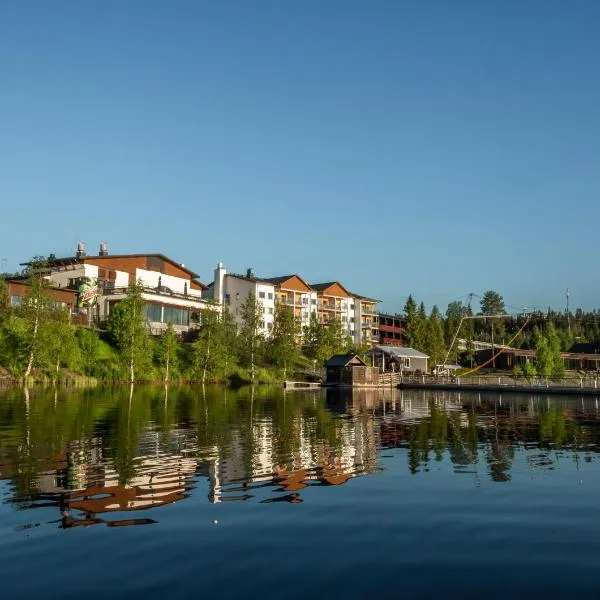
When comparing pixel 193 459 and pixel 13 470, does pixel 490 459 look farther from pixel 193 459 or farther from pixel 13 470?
pixel 13 470

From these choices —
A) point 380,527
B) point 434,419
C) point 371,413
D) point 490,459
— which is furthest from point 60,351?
point 380,527

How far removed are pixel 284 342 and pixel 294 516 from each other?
82.6 metres

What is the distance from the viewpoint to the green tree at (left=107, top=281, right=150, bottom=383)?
74.8 meters

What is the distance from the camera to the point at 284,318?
98.3 m

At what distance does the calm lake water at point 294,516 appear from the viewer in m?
9.32

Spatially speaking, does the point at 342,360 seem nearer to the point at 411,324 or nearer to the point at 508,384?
the point at 508,384

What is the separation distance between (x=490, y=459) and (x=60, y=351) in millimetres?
54656

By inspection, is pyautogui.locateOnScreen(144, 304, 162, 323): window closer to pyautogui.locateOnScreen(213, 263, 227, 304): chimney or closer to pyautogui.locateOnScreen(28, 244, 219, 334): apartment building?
pyautogui.locateOnScreen(28, 244, 219, 334): apartment building

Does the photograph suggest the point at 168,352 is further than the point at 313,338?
No

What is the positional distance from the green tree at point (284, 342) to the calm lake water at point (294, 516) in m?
68.6

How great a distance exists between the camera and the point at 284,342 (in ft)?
314

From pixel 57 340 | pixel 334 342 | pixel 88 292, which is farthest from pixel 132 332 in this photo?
pixel 334 342

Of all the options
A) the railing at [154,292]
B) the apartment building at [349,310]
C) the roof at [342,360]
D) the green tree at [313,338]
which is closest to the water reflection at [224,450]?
the roof at [342,360]

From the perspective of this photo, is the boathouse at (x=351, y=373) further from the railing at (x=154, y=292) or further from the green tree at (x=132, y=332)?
the railing at (x=154, y=292)
